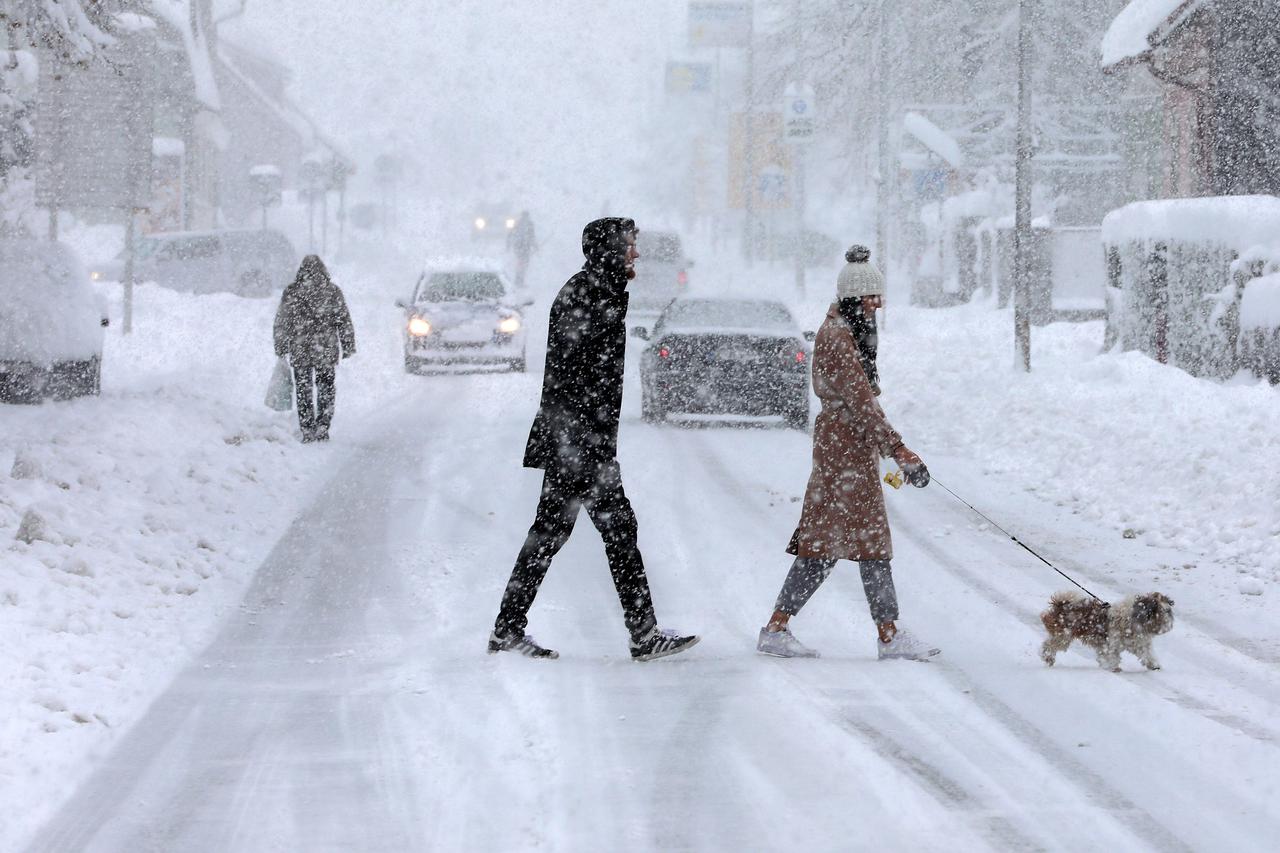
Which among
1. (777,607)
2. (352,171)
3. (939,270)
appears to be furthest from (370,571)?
(352,171)

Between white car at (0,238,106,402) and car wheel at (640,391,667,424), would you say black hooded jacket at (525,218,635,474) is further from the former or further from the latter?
car wheel at (640,391,667,424)

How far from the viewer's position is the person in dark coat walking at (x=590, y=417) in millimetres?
7211

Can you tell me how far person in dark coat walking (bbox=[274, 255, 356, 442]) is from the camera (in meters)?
15.4

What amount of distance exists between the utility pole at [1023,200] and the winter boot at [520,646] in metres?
13.3

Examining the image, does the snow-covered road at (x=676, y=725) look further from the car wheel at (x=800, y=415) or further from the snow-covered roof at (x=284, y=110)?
the snow-covered roof at (x=284, y=110)

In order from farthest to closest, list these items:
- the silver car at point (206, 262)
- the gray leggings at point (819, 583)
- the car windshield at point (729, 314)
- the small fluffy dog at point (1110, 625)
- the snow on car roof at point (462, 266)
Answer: the silver car at point (206, 262) → the snow on car roof at point (462, 266) → the car windshield at point (729, 314) → the gray leggings at point (819, 583) → the small fluffy dog at point (1110, 625)

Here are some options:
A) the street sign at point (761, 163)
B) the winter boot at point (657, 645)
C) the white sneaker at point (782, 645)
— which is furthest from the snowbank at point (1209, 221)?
the street sign at point (761, 163)

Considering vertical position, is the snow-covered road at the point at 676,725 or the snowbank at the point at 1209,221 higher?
the snowbank at the point at 1209,221

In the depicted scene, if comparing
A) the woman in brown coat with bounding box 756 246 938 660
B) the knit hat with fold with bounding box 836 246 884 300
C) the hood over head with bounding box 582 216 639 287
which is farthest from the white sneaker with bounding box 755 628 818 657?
the hood over head with bounding box 582 216 639 287

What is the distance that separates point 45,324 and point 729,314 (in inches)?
269

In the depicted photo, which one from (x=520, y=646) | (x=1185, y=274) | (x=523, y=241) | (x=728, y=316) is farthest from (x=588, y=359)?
(x=523, y=241)

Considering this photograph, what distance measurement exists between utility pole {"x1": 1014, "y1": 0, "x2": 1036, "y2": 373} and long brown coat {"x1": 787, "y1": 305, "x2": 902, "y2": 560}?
1281cm

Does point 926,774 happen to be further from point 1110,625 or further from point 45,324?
point 45,324

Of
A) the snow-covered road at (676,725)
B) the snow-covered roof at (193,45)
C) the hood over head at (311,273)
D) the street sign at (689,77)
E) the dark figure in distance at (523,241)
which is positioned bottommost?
the snow-covered road at (676,725)
